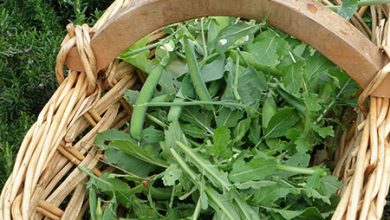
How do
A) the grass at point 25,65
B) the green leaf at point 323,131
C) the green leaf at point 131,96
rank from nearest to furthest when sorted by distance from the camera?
the green leaf at point 323,131 → the green leaf at point 131,96 → the grass at point 25,65

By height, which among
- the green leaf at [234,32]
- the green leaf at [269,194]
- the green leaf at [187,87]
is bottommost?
the green leaf at [269,194]

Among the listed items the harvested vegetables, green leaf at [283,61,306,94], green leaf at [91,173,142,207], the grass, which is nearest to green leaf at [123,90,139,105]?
the harvested vegetables

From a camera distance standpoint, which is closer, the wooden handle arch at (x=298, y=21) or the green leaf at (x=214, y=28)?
the wooden handle arch at (x=298, y=21)

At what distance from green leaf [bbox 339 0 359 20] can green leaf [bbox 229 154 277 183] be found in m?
0.27

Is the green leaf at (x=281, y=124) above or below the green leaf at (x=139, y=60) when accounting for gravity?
below

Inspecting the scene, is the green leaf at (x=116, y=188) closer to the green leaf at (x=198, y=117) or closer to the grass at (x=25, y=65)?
the green leaf at (x=198, y=117)

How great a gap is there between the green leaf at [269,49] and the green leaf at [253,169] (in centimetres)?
21

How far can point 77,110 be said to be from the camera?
1.21 m

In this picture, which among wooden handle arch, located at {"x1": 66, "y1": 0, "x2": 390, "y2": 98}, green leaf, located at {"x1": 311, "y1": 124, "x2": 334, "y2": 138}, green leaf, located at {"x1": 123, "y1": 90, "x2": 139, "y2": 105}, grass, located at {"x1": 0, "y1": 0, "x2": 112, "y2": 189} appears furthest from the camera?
grass, located at {"x1": 0, "y1": 0, "x2": 112, "y2": 189}

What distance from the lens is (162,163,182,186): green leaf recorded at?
1083mm

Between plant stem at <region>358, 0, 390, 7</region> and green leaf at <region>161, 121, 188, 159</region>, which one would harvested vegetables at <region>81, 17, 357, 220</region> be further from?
plant stem at <region>358, 0, 390, 7</region>

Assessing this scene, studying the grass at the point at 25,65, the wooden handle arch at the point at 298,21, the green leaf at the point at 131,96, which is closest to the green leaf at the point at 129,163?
the green leaf at the point at 131,96

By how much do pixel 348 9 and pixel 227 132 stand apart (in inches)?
11.0

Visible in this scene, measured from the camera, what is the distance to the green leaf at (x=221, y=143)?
1092mm
